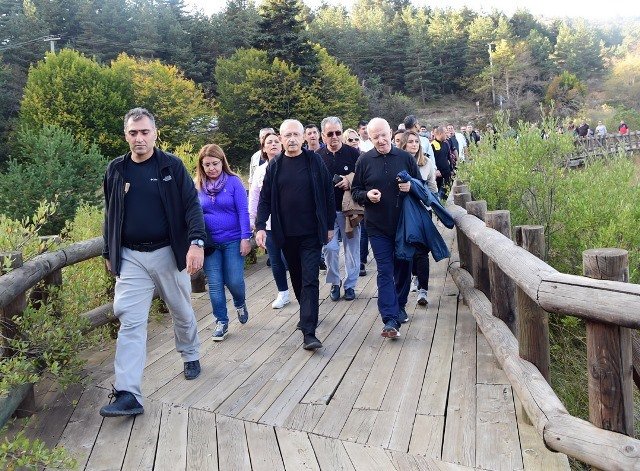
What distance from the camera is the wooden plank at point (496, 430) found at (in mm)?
3039

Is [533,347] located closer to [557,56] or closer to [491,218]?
[491,218]

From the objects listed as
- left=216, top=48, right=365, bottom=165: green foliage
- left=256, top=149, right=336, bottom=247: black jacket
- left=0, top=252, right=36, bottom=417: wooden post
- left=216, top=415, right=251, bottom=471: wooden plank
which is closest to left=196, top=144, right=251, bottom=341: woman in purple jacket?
left=256, top=149, right=336, bottom=247: black jacket

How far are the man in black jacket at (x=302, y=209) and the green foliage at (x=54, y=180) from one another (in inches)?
666

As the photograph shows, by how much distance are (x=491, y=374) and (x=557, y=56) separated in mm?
88337

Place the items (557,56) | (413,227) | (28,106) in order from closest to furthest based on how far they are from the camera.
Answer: (413,227) → (28,106) → (557,56)

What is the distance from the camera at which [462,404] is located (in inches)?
149

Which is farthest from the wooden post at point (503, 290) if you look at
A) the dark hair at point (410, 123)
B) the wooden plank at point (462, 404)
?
the dark hair at point (410, 123)

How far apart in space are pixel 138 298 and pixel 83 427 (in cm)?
81

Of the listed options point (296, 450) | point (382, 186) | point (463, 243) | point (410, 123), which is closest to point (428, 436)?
point (296, 450)

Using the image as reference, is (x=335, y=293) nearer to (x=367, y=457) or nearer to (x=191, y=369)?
(x=191, y=369)

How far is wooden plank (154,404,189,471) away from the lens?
3.29 metres

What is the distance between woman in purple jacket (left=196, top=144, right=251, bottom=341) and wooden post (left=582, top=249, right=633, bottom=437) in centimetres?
340

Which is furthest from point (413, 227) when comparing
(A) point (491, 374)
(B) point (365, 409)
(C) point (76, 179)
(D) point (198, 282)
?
(C) point (76, 179)

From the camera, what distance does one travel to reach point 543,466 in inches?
116
